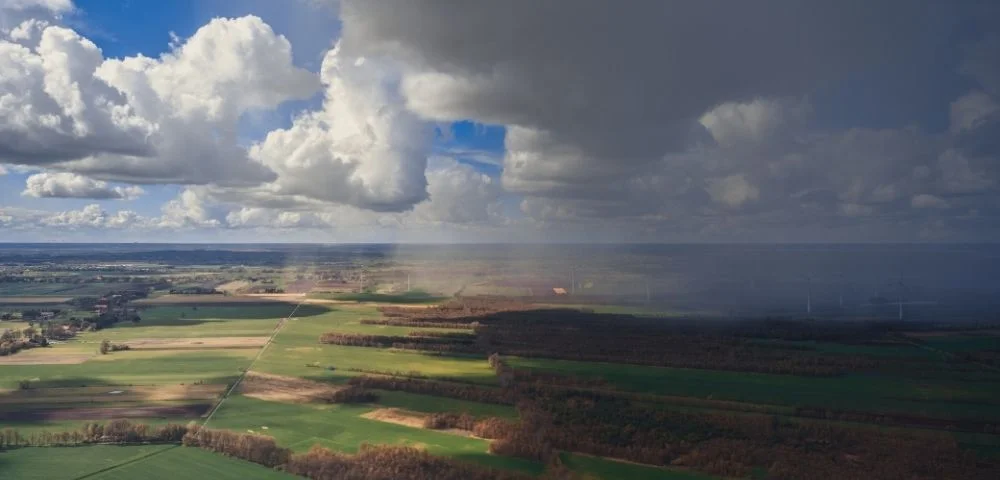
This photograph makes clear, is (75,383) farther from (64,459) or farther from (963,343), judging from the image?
(963,343)

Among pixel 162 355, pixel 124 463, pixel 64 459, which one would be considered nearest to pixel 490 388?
pixel 124 463

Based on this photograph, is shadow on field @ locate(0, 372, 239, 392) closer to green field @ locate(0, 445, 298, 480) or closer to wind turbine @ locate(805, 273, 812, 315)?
green field @ locate(0, 445, 298, 480)

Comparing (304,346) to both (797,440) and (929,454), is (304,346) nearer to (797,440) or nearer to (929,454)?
(797,440)

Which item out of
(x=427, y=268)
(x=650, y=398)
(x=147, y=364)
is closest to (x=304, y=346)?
(x=147, y=364)

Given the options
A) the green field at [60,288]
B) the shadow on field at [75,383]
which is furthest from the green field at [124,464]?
the green field at [60,288]

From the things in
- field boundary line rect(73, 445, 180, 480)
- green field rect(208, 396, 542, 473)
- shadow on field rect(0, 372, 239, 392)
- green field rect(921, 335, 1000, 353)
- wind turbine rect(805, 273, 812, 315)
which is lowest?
field boundary line rect(73, 445, 180, 480)

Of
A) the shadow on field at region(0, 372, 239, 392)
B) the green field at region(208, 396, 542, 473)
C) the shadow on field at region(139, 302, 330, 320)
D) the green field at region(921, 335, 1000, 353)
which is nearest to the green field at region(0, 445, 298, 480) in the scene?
the green field at region(208, 396, 542, 473)
